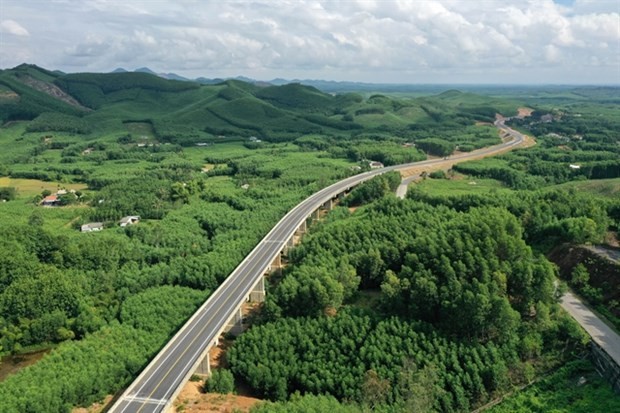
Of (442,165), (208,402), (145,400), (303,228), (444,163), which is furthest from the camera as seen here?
(444,163)

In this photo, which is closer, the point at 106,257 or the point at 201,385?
the point at 201,385

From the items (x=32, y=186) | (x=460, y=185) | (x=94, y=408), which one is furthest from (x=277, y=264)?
(x=32, y=186)

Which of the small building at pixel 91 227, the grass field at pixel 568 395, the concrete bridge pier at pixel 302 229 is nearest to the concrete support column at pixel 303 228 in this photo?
the concrete bridge pier at pixel 302 229

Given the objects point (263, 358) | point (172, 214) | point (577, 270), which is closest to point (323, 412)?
point (263, 358)

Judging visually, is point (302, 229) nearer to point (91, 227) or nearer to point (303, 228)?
point (303, 228)

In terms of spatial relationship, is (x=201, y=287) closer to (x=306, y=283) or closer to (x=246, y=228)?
(x=306, y=283)

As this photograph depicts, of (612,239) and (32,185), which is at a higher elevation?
(32,185)
